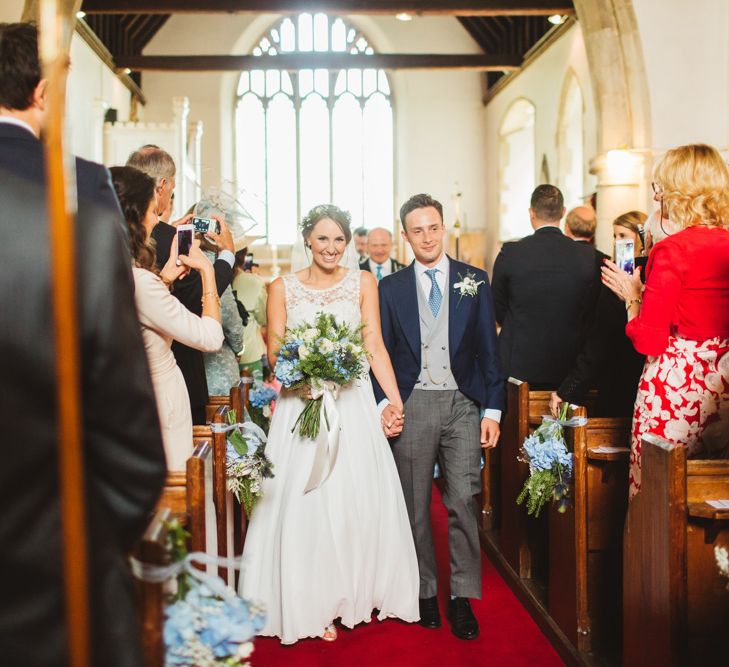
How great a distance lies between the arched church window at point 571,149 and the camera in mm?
12055

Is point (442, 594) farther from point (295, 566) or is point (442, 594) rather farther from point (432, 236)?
point (432, 236)

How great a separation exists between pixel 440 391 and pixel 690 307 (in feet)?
3.94

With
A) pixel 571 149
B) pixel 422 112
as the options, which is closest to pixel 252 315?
pixel 571 149

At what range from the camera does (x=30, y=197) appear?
1.08m

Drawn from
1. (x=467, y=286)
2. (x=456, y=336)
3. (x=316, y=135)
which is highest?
(x=316, y=135)

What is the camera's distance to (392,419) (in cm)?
347

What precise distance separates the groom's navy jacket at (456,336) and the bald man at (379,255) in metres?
3.53

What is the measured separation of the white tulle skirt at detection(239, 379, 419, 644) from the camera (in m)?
3.37

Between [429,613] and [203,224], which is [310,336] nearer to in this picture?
[203,224]

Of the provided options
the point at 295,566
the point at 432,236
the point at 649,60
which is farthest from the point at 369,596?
the point at 649,60

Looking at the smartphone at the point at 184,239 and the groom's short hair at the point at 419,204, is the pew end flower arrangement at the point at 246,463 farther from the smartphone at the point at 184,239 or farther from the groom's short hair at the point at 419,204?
the groom's short hair at the point at 419,204

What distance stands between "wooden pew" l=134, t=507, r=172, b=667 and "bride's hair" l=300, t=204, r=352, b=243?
2.23 m

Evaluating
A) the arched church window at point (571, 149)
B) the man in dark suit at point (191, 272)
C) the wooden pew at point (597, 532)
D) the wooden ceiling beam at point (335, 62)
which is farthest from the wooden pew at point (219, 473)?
the wooden ceiling beam at point (335, 62)

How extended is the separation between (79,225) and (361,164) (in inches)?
650
